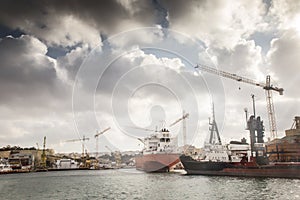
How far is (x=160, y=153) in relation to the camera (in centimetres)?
10356

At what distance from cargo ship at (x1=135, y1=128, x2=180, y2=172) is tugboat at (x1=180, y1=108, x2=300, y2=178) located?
1415 centimetres

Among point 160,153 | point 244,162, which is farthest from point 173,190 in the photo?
point 160,153

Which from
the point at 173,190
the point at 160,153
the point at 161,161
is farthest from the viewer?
the point at 160,153

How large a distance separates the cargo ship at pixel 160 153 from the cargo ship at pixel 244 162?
1402 cm

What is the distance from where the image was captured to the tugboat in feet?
207

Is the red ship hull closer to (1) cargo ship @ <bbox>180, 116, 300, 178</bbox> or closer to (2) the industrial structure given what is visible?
(1) cargo ship @ <bbox>180, 116, 300, 178</bbox>

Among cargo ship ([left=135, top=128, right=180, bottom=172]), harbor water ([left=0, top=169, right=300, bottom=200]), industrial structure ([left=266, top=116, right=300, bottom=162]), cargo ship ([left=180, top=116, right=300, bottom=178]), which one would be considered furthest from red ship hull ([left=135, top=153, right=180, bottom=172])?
harbor water ([left=0, top=169, right=300, bottom=200])

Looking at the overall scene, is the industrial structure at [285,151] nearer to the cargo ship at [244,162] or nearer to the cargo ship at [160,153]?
the cargo ship at [244,162]

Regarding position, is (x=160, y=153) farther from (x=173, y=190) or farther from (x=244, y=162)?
(x=173, y=190)

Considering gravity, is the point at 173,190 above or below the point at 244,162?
Answer: below

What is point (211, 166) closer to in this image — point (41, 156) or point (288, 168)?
point (288, 168)

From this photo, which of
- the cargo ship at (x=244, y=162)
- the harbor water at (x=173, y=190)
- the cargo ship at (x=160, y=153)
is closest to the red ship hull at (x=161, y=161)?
the cargo ship at (x=160, y=153)

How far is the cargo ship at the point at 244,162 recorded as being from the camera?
63.1 meters

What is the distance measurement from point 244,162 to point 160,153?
122 ft
